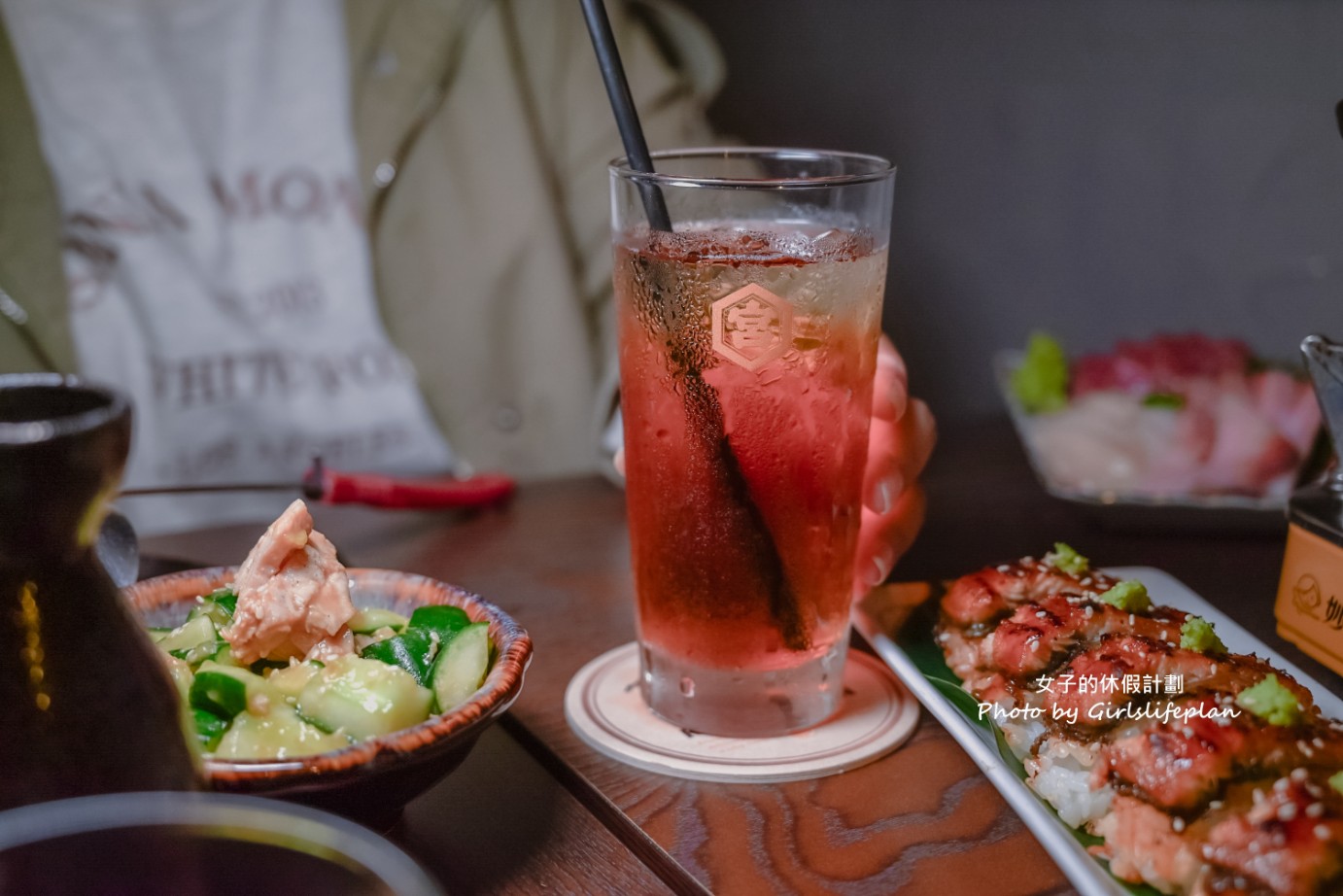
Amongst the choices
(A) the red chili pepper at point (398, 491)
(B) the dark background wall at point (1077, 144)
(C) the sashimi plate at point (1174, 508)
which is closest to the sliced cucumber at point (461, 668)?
(A) the red chili pepper at point (398, 491)

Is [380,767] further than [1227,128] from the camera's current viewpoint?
No

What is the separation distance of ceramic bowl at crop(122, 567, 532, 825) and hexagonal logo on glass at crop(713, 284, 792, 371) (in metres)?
0.31

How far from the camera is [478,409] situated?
281 centimetres

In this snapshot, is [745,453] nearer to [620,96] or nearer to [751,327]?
[751,327]

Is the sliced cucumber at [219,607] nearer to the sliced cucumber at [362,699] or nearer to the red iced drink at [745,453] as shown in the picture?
the sliced cucumber at [362,699]

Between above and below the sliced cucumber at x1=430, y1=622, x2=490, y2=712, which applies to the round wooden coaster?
below

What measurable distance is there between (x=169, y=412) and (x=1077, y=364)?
2047 mm

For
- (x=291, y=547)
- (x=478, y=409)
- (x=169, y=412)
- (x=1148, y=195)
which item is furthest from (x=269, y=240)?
(x=1148, y=195)

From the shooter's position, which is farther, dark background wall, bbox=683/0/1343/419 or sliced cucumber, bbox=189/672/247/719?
dark background wall, bbox=683/0/1343/419

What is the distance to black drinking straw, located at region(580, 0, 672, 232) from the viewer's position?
102 centimetres

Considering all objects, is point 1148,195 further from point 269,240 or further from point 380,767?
point 380,767

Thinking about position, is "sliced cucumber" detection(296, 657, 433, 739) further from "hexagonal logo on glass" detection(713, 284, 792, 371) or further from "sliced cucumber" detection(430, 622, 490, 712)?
"hexagonal logo on glass" detection(713, 284, 792, 371)

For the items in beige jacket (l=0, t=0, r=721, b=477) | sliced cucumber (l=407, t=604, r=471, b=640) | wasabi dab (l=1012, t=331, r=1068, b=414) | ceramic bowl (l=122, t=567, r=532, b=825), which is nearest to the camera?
ceramic bowl (l=122, t=567, r=532, b=825)

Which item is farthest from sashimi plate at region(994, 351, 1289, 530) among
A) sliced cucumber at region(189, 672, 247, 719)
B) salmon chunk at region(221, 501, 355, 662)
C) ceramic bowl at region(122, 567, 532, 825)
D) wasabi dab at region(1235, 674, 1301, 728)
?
sliced cucumber at region(189, 672, 247, 719)
